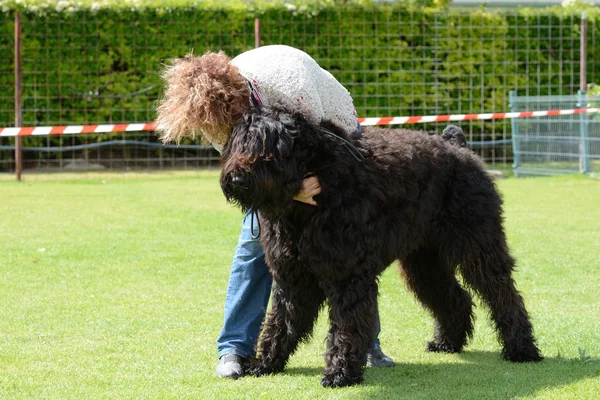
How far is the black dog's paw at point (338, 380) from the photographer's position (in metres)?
4.55

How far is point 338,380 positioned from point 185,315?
1958mm

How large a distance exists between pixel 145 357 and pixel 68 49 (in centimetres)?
1144

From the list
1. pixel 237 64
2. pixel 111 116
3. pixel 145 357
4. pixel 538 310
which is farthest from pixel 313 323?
pixel 111 116

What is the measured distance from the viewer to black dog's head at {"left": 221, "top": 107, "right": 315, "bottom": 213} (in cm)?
421

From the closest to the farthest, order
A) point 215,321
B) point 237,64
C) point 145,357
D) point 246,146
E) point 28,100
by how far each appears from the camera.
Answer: point 246,146, point 237,64, point 145,357, point 215,321, point 28,100

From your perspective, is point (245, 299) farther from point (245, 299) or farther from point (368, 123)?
point (368, 123)

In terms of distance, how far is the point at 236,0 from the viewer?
16656mm

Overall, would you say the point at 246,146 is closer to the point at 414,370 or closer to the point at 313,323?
the point at 313,323

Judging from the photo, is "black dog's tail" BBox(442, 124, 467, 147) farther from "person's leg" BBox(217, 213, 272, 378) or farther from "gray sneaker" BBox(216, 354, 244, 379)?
"gray sneaker" BBox(216, 354, 244, 379)

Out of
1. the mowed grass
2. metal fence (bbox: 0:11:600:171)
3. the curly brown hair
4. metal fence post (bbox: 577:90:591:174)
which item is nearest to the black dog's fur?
the curly brown hair

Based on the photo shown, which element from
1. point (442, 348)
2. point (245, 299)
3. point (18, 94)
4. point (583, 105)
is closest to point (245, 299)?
point (245, 299)

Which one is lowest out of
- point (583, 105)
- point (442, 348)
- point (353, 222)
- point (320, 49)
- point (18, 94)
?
point (442, 348)

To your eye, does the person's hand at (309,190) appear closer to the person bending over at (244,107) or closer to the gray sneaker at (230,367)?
the person bending over at (244,107)

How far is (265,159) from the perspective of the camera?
13.8ft
